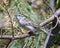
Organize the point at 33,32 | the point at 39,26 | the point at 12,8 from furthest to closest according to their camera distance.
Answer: the point at 12,8 < the point at 33,32 < the point at 39,26

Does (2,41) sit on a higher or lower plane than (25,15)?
lower

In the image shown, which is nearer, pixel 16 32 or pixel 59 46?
pixel 16 32

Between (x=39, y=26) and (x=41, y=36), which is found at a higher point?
(x=39, y=26)

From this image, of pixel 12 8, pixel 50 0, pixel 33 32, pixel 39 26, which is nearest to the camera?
pixel 39 26

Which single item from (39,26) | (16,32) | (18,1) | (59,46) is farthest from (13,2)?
(59,46)

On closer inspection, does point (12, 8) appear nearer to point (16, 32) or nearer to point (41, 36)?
point (16, 32)

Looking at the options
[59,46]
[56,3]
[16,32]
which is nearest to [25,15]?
[16,32]

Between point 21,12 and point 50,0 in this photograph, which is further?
point 50,0

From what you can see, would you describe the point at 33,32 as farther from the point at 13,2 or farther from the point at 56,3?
the point at 56,3

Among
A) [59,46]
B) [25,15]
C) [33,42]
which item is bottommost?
[59,46]
